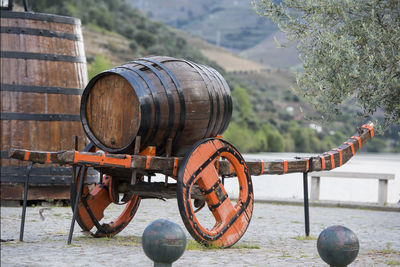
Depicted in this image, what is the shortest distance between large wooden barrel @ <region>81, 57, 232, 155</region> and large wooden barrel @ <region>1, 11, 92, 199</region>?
9.61ft

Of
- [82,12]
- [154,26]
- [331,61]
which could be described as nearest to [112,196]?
Result: [331,61]

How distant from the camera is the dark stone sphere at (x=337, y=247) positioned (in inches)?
188

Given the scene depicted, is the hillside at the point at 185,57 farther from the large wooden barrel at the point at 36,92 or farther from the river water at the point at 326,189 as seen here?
the large wooden barrel at the point at 36,92

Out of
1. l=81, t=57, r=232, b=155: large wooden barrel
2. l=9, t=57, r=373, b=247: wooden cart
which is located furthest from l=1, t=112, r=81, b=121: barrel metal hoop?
l=81, t=57, r=232, b=155: large wooden barrel

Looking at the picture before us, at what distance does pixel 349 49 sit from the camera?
713 cm

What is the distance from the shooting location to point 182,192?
6.81m

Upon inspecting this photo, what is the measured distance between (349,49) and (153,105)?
6.84 feet

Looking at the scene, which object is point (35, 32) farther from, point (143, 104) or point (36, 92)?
point (143, 104)

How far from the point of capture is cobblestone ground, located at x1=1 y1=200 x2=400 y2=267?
20.7 ft

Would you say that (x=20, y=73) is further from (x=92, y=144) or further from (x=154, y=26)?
(x=154, y=26)

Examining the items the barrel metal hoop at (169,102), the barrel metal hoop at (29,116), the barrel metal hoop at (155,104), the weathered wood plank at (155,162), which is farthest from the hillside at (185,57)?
the barrel metal hoop at (155,104)

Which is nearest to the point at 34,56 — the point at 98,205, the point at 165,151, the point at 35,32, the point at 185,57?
the point at 35,32

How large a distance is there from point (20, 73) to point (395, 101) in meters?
5.48

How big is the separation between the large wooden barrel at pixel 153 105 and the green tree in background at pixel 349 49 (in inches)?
44.2
